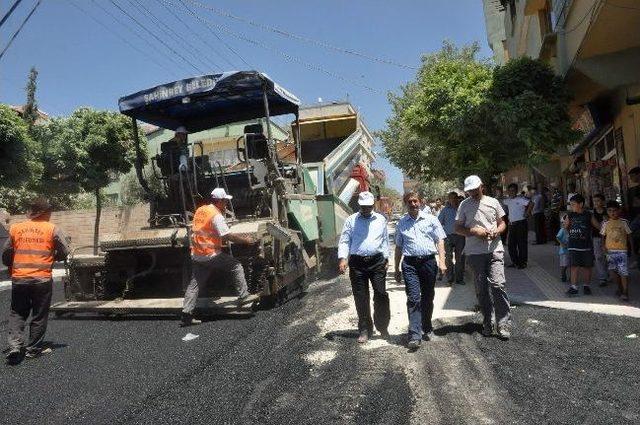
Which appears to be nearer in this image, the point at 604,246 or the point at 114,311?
the point at 114,311

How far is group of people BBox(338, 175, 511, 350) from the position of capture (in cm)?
482

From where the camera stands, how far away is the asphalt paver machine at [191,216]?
6.05 meters

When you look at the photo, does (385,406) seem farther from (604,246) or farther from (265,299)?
(604,246)

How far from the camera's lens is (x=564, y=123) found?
8.08 metres

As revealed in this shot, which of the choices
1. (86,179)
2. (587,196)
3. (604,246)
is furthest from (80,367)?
(86,179)

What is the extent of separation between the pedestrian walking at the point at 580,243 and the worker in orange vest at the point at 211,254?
12.4 feet

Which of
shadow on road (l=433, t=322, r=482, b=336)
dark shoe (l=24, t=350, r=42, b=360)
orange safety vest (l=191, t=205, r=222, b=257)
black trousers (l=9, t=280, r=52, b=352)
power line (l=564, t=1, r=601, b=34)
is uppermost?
power line (l=564, t=1, r=601, b=34)

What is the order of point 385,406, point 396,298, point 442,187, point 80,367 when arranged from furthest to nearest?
point 442,187 < point 396,298 < point 80,367 < point 385,406

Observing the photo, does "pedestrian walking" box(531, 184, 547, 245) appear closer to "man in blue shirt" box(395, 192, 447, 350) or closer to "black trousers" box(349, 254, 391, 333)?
"man in blue shirt" box(395, 192, 447, 350)

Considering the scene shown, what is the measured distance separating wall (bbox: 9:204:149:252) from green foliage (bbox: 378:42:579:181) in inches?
511

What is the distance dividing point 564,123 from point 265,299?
5.19 metres

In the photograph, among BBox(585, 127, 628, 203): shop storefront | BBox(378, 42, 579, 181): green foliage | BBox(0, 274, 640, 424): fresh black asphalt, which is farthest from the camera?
BBox(585, 127, 628, 203): shop storefront

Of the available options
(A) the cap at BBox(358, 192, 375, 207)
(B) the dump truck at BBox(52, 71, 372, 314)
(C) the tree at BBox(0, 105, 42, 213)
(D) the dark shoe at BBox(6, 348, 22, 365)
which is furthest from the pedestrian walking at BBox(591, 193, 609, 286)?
(C) the tree at BBox(0, 105, 42, 213)

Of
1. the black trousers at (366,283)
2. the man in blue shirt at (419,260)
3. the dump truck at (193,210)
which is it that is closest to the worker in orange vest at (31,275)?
the dump truck at (193,210)
